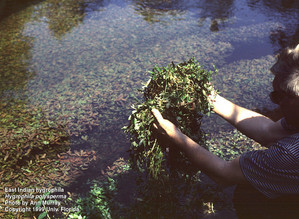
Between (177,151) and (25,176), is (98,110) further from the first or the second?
(177,151)

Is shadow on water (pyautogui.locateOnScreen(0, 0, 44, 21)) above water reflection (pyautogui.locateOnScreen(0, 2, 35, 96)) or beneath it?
above

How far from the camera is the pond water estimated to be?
3.77 meters

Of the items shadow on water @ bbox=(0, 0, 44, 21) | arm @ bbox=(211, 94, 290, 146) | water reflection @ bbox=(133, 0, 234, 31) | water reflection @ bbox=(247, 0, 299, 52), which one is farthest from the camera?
shadow on water @ bbox=(0, 0, 44, 21)

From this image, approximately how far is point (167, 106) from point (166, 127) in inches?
7.1

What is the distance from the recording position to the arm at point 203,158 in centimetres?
175

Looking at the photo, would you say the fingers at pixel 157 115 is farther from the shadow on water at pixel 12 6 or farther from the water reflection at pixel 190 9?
the shadow on water at pixel 12 6

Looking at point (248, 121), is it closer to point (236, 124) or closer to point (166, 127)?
point (236, 124)

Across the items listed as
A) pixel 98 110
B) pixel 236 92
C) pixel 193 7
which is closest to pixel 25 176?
pixel 98 110

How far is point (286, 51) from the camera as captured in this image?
1581 millimetres

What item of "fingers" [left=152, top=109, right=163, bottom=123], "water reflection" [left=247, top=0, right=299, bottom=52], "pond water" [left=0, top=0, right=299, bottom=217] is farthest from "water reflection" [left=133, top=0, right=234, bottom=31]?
"fingers" [left=152, top=109, right=163, bottom=123]

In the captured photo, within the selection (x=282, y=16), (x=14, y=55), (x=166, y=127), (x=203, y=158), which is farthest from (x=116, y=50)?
(x=282, y=16)

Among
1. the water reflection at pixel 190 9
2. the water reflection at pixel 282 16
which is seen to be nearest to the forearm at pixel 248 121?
the water reflection at pixel 282 16

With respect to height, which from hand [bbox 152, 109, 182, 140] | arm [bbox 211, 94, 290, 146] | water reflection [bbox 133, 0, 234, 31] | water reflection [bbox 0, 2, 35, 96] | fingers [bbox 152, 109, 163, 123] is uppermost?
fingers [bbox 152, 109, 163, 123]

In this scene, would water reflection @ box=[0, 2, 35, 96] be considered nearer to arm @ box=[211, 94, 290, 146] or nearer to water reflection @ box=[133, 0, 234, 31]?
water reflection @ box=[133, 0, 234, 31]
